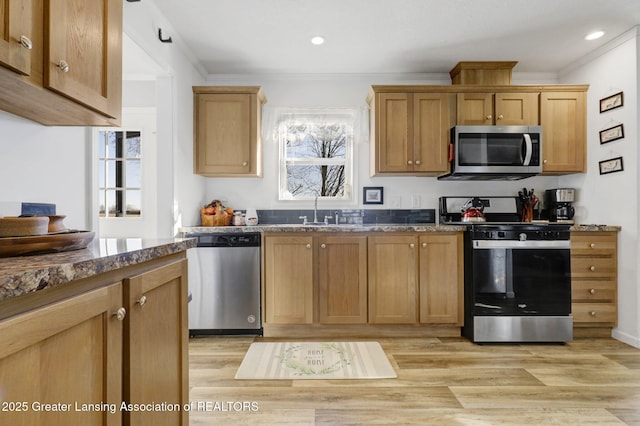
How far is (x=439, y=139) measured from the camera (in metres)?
3.37

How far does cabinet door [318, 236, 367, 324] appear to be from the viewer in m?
3.03

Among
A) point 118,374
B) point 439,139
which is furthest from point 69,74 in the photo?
point 439,139

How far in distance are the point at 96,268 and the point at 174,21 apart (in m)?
2.56

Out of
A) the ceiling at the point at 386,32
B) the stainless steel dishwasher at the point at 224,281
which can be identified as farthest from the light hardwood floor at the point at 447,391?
the ceiling at the point at 386,32

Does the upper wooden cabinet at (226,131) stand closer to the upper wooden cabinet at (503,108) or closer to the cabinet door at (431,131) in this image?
the cabinet door at (431,131)

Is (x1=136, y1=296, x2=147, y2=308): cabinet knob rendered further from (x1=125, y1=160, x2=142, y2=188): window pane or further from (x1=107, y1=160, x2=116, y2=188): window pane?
(x1=107, y1=160, x2=116, y2=188): window pane

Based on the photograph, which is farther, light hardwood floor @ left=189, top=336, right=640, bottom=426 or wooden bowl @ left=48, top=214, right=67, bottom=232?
light hardwood floor @ left=189, top=336, right=640, bottom=426

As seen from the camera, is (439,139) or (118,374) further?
(439,139)

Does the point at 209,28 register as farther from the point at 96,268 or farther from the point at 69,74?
the point at 96,268

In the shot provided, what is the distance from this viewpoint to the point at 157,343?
109cm

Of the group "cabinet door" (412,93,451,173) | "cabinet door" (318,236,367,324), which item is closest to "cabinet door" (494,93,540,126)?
"cabinet door" (412,93,451,173)

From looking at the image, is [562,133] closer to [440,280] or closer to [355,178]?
[440,280]

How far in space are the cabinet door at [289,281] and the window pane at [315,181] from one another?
912 millimetres

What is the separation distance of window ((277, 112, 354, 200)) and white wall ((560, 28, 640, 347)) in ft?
7.22
